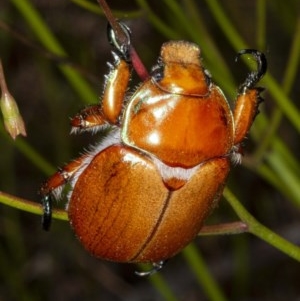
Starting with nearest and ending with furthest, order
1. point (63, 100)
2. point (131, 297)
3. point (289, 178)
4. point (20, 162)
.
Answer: point (289, 178) → point (131, 297) → point (63, 100) → point (20, 162)

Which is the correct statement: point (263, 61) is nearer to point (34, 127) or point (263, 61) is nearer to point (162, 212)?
point (162, 212)

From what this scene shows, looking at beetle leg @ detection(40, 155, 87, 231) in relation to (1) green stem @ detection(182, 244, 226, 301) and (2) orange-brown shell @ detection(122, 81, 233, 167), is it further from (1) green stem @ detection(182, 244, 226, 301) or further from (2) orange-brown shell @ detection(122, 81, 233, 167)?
(1) green stem @ detection(182, 244, 226, 301)

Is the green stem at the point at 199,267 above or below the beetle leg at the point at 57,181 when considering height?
below

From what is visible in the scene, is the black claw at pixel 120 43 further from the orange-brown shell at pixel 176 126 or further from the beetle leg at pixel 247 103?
the beetle leg at pixel 247 103

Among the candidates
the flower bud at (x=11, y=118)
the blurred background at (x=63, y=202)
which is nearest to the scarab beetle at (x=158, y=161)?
the flower bud at (x=11, y=118)

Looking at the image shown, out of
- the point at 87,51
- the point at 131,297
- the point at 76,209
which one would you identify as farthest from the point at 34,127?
the point at 76,209

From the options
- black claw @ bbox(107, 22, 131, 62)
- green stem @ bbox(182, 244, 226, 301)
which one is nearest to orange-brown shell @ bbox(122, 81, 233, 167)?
black claw @ bbox(107, 22, 131, 62)

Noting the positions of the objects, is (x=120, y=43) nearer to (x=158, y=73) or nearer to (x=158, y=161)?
(x=158, y=73)

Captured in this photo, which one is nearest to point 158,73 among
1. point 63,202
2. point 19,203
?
point 19,203
